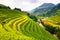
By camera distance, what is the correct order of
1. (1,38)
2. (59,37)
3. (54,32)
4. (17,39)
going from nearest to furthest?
(1,38) → (17,39) → (59,37) → (54,32)

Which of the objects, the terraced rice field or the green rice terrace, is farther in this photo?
the green rice terrace

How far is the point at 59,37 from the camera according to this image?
108 m

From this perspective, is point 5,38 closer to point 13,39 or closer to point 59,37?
point 13,39

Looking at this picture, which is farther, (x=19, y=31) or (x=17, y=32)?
(x=19, y=31)

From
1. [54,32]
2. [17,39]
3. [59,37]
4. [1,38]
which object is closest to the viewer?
[1,38]

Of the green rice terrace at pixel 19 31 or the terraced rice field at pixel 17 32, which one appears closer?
the terraced rice field at pixel 17 32

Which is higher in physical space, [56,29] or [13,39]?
[13,39]

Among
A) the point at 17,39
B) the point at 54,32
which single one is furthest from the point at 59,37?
the point at 17,39

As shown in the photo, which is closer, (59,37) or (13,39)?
(13,39)

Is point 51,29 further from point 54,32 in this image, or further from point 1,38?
point 1,38

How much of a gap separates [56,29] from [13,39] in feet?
316

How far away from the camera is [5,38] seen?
33500 millimetres

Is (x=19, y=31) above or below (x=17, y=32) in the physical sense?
below

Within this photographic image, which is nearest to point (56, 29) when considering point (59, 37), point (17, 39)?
point (59, 37)
